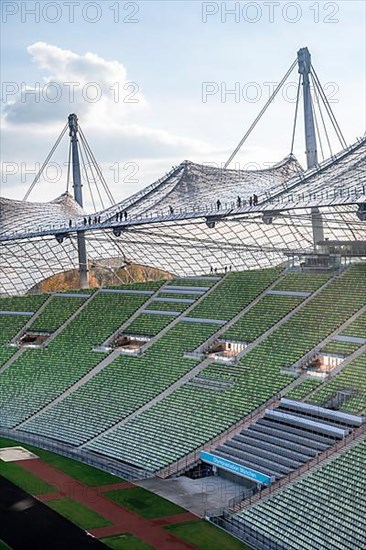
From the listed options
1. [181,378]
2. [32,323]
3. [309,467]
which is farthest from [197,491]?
[32,323]

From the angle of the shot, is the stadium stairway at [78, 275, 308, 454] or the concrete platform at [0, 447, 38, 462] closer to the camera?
the concrete platform at [0, 447, 38, 462]

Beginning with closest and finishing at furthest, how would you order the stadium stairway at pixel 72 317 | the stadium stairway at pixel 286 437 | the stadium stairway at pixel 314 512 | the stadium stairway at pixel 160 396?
the stadium stairway at pixel 314 512
the stadium stairway at pixel 286 437
the stadium stairway at pixel 160 396
the stadium stairway at pixel 72 317

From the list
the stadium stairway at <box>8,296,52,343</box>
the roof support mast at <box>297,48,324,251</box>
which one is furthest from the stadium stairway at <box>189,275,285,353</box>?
the stadium stairway at <box>8,296,52,343</box>

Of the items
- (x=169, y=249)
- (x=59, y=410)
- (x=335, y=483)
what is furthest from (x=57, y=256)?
(x=335, y=483)

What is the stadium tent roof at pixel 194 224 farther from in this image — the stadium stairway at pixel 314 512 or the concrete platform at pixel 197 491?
the stadium stairway at pixel 314 512

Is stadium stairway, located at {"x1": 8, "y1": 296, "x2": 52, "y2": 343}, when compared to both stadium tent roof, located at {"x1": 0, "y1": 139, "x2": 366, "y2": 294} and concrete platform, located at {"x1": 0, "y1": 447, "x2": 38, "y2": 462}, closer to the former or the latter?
stadium tent roof, located at {"x1": 0, "y1": 139, "x2": 366, "y2": 294}

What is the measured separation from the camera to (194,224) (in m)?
56.0

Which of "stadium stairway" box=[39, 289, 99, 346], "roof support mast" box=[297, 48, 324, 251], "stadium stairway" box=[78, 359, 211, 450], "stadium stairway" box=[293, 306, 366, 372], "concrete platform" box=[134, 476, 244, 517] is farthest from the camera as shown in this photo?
"stadium stairway" box=[39, 289, 99, 346]

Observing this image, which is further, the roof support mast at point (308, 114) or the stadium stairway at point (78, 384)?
the roof support mast at point (308, 114)

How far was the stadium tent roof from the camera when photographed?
140 ft

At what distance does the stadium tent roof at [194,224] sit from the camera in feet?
140

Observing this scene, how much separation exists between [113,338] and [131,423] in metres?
11.0

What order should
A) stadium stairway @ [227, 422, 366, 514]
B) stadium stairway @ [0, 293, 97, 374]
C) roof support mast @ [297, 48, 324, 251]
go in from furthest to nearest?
roof support mast @ [297, 48, 324, 251], stadium stairway @ [0, 293, 97, 374], stadium stairway @ [227, 422, 366, 514]

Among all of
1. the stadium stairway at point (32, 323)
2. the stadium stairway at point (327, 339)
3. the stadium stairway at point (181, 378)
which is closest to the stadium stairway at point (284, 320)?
the stadium stairway at point (181, 378)
